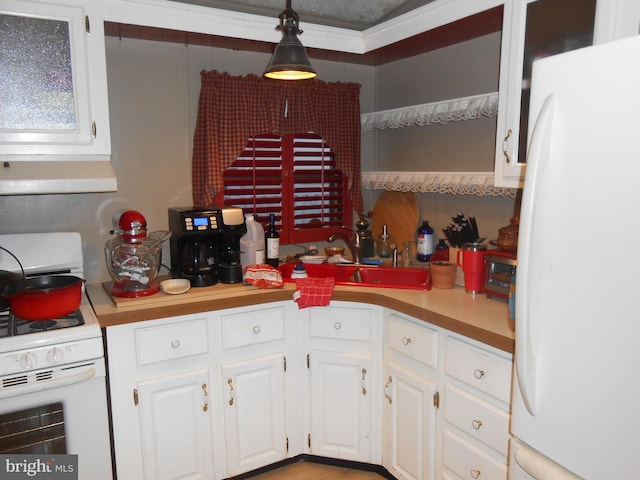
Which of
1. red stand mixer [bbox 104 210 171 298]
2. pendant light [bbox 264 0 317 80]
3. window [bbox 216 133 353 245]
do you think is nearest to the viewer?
pendant light [bbox 264 0 317 80]

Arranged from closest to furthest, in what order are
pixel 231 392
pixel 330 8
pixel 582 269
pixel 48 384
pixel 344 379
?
pixel 582 269, pixel 48 384, pixel 231 392, pixel 344 379, pixel 330 8

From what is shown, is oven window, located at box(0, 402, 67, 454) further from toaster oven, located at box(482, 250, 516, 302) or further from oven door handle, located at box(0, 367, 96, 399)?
toaster oven, located at box(482, 250, 516, 302)

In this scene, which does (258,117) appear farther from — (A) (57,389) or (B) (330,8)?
(A) (57,389)

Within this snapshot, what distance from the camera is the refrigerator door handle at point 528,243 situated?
1.13 m

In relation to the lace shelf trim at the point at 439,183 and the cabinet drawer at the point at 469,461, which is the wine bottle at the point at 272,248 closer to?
the lace shelf trim at the point at 439,183

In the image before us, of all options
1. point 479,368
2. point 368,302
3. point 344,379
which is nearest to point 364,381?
point 344,379

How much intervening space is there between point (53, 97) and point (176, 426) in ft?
4.63

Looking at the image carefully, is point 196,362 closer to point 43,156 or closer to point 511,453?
point 43,156

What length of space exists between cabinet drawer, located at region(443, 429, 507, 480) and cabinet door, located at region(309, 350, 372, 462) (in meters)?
0.45

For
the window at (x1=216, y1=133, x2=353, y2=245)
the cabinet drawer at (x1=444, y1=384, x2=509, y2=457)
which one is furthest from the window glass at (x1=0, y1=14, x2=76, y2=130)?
the cabinet drawer at (x1=444, y1=384, x2=509, y2=457)

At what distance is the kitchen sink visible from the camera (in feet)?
7.74

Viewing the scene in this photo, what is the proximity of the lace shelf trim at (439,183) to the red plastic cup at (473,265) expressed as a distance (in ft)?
1.00

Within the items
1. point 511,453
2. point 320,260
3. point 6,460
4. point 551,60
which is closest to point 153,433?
point 6,460

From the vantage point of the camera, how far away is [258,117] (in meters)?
2.56
